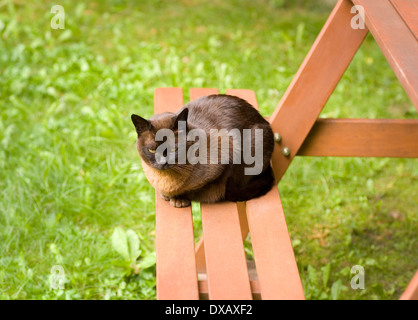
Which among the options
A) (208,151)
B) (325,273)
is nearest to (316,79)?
(208,151)

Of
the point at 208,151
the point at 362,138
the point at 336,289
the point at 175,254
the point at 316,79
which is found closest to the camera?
the point at 175,254

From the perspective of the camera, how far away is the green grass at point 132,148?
2.85m

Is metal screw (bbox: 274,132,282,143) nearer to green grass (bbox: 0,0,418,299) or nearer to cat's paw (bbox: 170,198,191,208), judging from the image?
cat's paw (bbox: 170,198,191,208)

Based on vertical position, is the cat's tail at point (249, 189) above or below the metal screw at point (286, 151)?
below

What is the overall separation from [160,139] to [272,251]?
0.58 metres

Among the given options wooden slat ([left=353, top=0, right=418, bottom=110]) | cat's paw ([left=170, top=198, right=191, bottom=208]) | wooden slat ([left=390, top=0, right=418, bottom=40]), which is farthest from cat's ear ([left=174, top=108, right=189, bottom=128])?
wooden slat ([left=390, top=0, right=418, bottom=40])

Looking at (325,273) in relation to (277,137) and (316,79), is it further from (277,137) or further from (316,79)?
(316,79)

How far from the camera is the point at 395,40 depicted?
1719 mm

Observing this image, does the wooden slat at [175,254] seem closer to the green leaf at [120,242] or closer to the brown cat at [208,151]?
the brown cat at [208,151]

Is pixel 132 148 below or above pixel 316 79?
above

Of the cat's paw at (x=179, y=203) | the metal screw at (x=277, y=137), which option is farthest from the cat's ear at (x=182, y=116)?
the metal screw at (x=277, y=137)

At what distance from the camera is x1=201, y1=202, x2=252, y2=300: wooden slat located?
1703 millimetres

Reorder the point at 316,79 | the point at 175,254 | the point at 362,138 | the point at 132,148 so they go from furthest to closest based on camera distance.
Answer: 1. the point at 132,148
2. the point at 362,138
3. the point at 316,79
4. the point at 175,254

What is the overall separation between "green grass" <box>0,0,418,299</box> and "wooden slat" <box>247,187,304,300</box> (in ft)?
2.08
